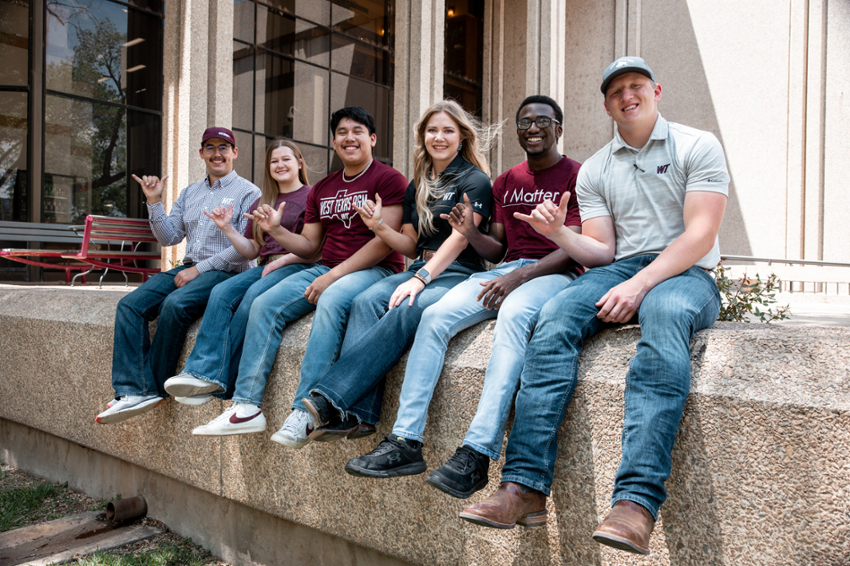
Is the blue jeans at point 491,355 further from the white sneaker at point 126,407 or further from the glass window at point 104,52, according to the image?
the glass window at point 104,52

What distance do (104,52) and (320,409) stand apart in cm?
1159

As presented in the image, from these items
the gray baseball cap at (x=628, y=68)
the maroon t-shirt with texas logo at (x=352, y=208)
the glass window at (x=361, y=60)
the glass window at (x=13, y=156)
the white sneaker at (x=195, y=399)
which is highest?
the glass window at (x=361, y=60)

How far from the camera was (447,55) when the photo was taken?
16.8 metres

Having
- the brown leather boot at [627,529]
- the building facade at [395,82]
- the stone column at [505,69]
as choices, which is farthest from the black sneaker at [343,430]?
the stone column at [505,69]

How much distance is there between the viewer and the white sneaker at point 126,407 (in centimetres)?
367

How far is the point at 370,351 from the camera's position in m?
2.84

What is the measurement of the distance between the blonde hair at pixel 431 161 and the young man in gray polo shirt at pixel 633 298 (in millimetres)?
863

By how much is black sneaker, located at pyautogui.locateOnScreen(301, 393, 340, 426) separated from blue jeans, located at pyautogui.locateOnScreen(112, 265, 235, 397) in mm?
1410

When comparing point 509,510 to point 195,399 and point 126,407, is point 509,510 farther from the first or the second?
point 126,407

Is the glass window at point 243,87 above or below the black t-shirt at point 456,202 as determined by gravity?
above

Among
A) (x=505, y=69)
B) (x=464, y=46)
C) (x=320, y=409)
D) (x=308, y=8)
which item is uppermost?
(x=464, y=46)

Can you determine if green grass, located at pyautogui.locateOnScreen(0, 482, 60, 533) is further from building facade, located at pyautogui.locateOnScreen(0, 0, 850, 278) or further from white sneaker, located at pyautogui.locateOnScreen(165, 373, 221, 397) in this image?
building facade, located at pyautogui.locateOnScreen(0, 0, 850, 278)

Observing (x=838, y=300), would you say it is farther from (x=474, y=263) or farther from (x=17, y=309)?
(x=17, y=309)

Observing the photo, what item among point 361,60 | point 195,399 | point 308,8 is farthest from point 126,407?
point 361,60
